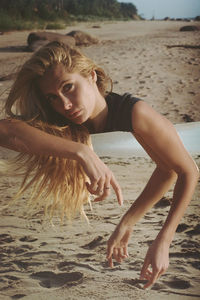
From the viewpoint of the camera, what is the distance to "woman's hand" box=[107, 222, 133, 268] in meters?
1.63

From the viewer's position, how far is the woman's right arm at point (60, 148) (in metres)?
1.30

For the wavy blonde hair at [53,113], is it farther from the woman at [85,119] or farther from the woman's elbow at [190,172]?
the woman's elbow at [190,172]

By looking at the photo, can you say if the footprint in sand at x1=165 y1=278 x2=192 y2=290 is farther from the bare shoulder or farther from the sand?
the bare shoulder

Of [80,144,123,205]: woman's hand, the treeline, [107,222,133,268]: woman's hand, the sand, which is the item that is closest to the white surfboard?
the sand

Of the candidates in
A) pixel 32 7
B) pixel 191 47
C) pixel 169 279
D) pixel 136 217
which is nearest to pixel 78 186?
pixel 136 217

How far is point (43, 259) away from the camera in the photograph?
2.23 meters

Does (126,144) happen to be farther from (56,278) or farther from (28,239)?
(56,278)

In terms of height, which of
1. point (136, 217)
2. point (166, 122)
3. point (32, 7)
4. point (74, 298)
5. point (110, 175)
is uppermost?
point (32, 7)

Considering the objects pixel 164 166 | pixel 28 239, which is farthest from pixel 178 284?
pixel 28 239

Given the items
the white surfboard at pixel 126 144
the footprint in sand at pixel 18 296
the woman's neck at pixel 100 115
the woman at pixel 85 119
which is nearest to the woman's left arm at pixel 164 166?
the woman at pixel 85 119

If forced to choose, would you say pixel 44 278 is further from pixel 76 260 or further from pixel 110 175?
pixel 110 175

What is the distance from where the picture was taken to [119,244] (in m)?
1.66

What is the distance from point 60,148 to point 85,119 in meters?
0.19

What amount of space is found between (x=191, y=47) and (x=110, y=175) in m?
8.64
